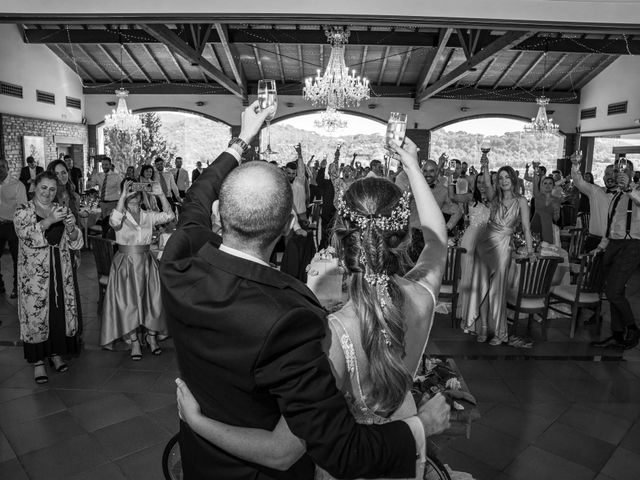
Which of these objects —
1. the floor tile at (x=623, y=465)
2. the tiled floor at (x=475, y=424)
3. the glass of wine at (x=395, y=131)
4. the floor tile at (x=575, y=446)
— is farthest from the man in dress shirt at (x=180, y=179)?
the glass of wine at (x=395, y=131)

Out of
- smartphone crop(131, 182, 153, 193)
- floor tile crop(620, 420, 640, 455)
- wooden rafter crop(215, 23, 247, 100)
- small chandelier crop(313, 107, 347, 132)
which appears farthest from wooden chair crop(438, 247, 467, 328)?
wooden rafter crop(215, 23, 247, 100)

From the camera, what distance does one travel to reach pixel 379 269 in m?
1.37

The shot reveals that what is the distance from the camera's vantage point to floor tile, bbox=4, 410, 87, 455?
3.09 m

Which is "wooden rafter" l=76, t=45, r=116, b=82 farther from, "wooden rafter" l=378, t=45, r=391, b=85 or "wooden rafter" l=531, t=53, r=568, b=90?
"wooden rafter" l=531, t=53, r=568, b=90

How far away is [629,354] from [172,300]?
16.4ft

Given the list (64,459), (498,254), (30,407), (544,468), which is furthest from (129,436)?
(498,254)

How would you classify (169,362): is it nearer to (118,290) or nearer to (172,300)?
(118,290)

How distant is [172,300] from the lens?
1144mm

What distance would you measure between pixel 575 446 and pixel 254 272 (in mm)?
3016

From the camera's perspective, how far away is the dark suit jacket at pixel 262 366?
39.2 inches

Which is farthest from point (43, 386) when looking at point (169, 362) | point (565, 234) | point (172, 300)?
point (565, 234)

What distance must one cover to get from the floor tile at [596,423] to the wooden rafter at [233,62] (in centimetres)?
1084

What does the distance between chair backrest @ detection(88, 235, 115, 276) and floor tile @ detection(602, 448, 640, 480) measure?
4339mm

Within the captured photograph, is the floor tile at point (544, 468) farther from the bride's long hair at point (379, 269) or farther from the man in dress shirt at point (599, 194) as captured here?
the man in dress shirt at point (599, 194)
